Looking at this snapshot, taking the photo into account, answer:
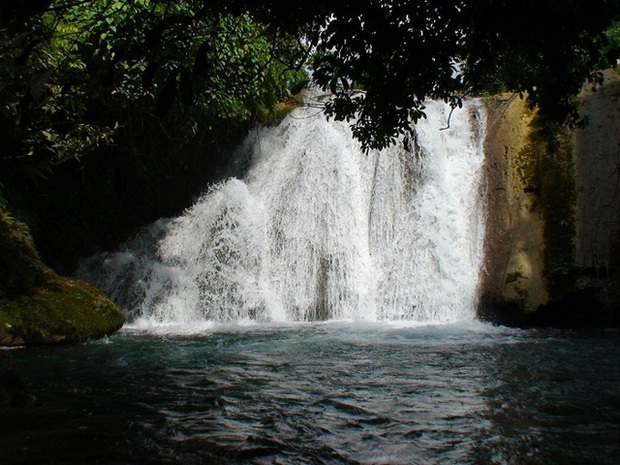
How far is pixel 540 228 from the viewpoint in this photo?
10820 mm

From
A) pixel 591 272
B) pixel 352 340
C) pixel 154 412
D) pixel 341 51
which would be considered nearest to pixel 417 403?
pixel 154 412

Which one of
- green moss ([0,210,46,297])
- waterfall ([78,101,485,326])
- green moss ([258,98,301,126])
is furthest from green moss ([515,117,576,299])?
green moss ([0,210,46,297])

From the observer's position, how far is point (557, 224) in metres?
10.7

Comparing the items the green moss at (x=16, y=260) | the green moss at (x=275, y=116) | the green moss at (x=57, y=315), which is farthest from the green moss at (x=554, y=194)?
the green moss at (x=16, y=260)

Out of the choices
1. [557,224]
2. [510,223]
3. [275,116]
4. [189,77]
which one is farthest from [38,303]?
[557,224]

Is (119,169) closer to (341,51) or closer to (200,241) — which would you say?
(200,241)

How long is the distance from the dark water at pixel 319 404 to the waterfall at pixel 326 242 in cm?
339

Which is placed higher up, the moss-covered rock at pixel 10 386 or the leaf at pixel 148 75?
the leaf at pixel 148 75

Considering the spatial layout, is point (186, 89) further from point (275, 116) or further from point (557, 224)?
point (275, 116)

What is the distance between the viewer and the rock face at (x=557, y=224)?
10047 millimetres

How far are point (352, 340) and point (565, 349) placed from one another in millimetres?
2823

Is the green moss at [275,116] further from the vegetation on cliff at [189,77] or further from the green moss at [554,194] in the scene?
the green moss at [554,194]

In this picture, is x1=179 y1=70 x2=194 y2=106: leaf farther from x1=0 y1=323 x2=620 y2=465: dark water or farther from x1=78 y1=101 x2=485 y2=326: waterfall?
x1=78 y1=101 x2=485 y2=326: waterfall

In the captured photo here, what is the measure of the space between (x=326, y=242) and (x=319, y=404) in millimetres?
7899
